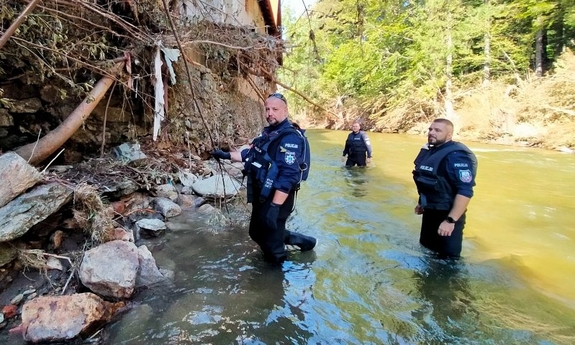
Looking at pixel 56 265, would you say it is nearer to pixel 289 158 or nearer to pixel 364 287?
pixel 289 158

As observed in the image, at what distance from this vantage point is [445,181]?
3697 mm

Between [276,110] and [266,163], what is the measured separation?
589 mm

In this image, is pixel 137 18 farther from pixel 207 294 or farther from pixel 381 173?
pixel 381 173

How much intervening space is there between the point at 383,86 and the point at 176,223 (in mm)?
26996

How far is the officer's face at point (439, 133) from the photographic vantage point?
3.77m

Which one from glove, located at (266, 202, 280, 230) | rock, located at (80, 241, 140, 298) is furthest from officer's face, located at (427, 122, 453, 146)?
rock, located at (80, 241, 140, 298)

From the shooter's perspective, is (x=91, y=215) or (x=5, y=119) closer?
(x=91, y=215)

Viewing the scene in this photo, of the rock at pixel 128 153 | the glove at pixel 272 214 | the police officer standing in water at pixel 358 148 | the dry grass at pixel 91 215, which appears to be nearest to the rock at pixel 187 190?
the rock at pixel 128 153

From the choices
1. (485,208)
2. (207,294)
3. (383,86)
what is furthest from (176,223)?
(383,86)

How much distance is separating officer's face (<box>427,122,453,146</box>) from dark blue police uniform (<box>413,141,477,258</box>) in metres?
0.06

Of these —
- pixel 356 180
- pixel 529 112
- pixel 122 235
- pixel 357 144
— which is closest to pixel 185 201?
pixel 122 235

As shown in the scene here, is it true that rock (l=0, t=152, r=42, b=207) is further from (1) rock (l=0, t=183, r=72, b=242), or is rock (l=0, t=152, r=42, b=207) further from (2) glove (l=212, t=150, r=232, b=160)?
(2) glove (l=212, t=150, r=232, b=160)

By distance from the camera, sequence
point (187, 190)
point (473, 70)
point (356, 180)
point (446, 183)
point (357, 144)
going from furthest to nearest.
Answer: point (473, 70)
point (357, 144)
point (356, 180)
point (187, 190)
point (446, 183)

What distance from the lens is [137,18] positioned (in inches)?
200
